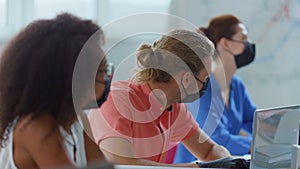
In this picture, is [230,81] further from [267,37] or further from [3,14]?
[3,14]

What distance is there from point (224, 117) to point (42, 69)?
1575 mm

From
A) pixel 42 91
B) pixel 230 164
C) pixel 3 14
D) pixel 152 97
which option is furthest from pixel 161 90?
pixel 3 14

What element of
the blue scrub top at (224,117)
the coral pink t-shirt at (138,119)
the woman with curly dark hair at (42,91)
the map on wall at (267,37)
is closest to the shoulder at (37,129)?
the woman with curly dark hair at (42,91)

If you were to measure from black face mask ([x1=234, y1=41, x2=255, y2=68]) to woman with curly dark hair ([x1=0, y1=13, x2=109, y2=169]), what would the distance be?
1659mm

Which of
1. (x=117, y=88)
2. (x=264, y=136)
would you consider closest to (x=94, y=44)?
(x=117, y=88)

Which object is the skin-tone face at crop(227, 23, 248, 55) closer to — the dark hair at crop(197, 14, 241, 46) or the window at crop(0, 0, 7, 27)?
the dark hair at crop(197, 14, 241, 46)

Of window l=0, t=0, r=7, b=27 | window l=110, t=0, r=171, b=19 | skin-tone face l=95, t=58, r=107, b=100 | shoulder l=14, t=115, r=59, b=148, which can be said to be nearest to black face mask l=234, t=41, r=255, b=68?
window l=110, t=0, r=171, b=19

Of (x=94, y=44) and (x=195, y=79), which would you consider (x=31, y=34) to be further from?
(x=195, y=79)

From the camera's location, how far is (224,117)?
8.23ft

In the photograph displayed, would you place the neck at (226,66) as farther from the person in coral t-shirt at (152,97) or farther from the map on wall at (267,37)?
the person in coral t-shirt at (152,97)

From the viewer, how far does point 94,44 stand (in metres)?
1.14

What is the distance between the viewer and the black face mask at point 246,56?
269 centimetres

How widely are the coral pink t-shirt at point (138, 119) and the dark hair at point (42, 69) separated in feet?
0.94

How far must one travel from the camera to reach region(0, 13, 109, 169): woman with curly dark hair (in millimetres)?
1061
